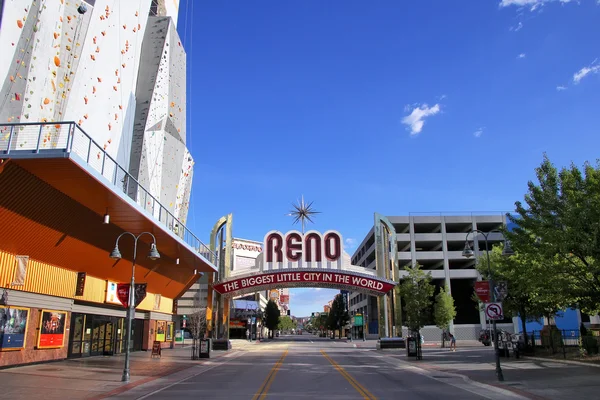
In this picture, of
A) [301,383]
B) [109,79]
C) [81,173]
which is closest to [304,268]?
[109,79]

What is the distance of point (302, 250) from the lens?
4206cm

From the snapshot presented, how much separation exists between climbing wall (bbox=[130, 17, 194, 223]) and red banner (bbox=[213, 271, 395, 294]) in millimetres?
9830

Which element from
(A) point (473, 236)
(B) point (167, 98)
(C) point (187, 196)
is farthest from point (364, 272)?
(A) point (473, 236)

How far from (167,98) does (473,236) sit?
181 ft

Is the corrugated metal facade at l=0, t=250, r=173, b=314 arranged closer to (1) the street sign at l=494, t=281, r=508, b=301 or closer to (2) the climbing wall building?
(2) the climbing wall building

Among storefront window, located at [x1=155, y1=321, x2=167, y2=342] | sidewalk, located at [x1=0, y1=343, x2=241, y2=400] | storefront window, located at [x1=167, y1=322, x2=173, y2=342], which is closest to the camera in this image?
sidewalk, located at [x1=0, y1=343, x2=241, y2=400]

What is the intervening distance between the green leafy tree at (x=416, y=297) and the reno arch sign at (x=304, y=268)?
3607 millimetres

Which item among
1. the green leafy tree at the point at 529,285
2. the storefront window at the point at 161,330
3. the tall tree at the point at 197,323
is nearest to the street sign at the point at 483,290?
the green leafy tree at the point at 529,285

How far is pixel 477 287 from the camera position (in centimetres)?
2112

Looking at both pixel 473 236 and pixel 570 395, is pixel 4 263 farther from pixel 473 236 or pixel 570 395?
pixel 473 236

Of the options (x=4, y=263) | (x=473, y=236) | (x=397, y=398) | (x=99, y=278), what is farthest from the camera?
(x=473, y=236)

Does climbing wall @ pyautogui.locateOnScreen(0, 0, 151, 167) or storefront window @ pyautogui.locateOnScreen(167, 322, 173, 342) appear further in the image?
storefront window @ pyautogui.locateOnScreen(167, 322, 173, 342)

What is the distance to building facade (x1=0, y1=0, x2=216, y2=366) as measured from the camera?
1983 cm

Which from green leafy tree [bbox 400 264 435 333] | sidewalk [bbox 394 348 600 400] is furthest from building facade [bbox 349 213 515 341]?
sidewalk [bbox 394 348 600 400]
